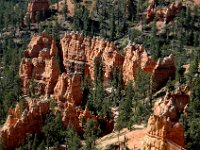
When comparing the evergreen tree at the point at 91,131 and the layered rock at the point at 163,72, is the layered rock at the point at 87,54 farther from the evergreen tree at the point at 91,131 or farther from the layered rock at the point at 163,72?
the evergreen tree at the point at 91,131

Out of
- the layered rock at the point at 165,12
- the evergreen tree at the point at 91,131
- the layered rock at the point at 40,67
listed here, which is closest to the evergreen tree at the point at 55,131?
the evergreen tree at the point at 91,131

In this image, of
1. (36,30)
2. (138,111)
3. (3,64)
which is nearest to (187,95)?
(138,111)

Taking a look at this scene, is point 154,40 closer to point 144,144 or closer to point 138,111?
point 138,111

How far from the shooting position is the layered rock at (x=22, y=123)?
110875 mm

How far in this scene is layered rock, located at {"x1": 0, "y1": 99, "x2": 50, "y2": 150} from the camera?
110875mm

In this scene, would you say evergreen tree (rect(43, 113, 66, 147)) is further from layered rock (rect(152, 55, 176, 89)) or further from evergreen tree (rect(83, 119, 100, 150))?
layered rock (rect(152, 55, 176, 89))

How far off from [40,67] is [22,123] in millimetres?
33876

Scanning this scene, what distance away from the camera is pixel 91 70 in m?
147

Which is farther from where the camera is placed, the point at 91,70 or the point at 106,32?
the point at 106,32

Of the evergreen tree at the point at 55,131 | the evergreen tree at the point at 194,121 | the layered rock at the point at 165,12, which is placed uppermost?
the layered rock at the point at 165,12

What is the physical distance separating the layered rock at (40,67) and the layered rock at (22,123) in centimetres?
2155

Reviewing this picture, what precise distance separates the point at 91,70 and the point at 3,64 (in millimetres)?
33417

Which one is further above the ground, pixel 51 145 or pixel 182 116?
pixel 182 116

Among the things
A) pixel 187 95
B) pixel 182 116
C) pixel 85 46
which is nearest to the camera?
pixel 182 116
